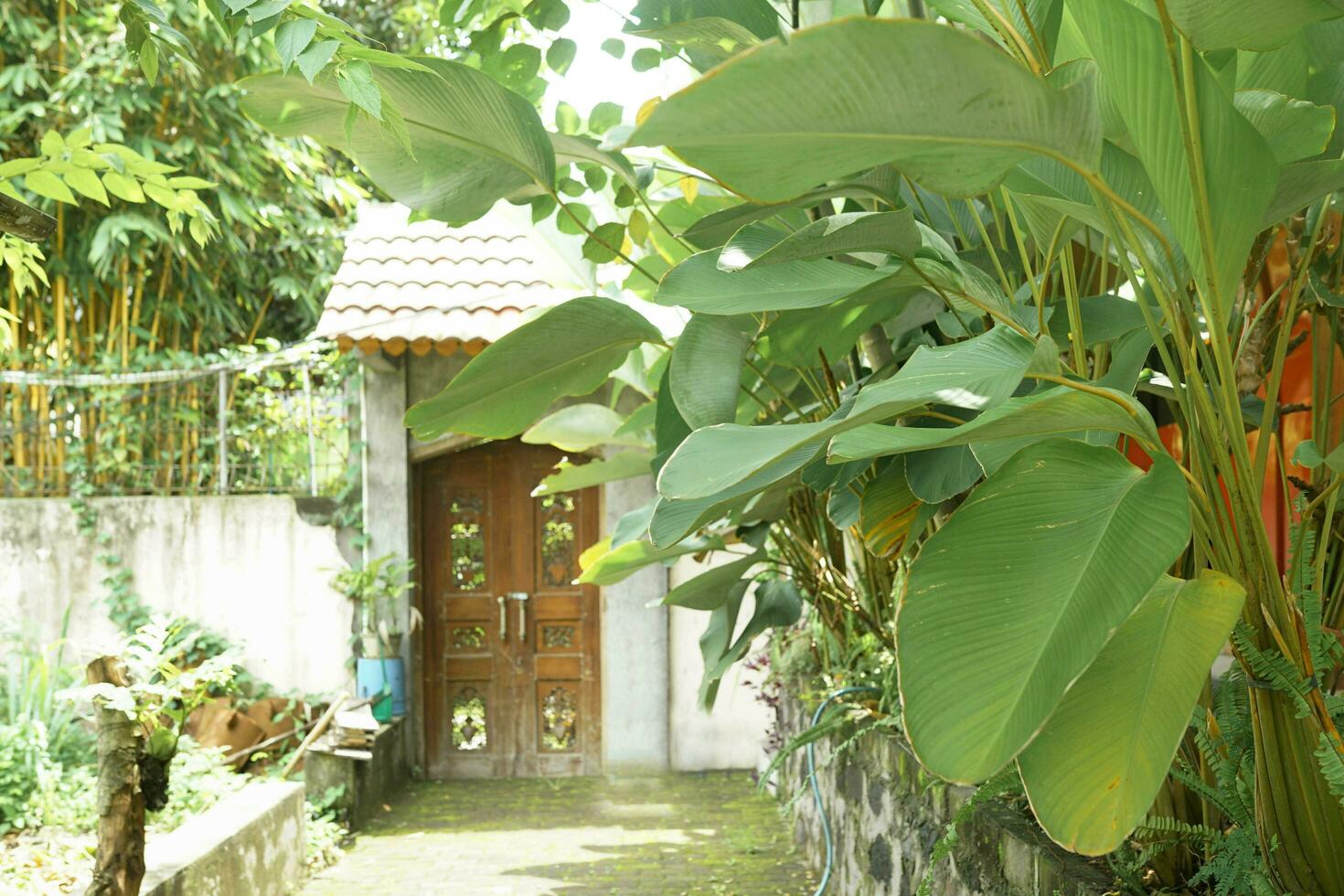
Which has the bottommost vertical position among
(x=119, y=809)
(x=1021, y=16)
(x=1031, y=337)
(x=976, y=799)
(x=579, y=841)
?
(x=579, y=841)

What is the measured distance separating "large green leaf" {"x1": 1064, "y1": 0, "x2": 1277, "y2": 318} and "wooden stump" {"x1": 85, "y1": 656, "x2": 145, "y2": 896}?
9.87ft

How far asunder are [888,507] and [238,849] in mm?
3119

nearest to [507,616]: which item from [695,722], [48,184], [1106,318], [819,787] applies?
[695,722]

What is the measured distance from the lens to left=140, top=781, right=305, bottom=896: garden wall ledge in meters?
3.67

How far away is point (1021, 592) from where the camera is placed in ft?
3.44

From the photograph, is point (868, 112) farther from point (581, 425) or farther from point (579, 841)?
point (579, 841)

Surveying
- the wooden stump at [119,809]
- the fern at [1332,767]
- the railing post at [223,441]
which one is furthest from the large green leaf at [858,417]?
the railing post at [223,441]

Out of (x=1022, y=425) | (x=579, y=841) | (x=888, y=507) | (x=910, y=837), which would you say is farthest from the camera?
(x=579, y=841)

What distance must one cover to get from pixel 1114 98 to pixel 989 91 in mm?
204

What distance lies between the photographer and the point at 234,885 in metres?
4.12

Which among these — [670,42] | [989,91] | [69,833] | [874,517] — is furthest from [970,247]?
[69,833]

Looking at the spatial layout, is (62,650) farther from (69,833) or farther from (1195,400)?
(1195,400)

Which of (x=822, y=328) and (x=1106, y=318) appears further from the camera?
(x=822, y=328)

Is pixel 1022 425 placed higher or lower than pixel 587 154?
lower
